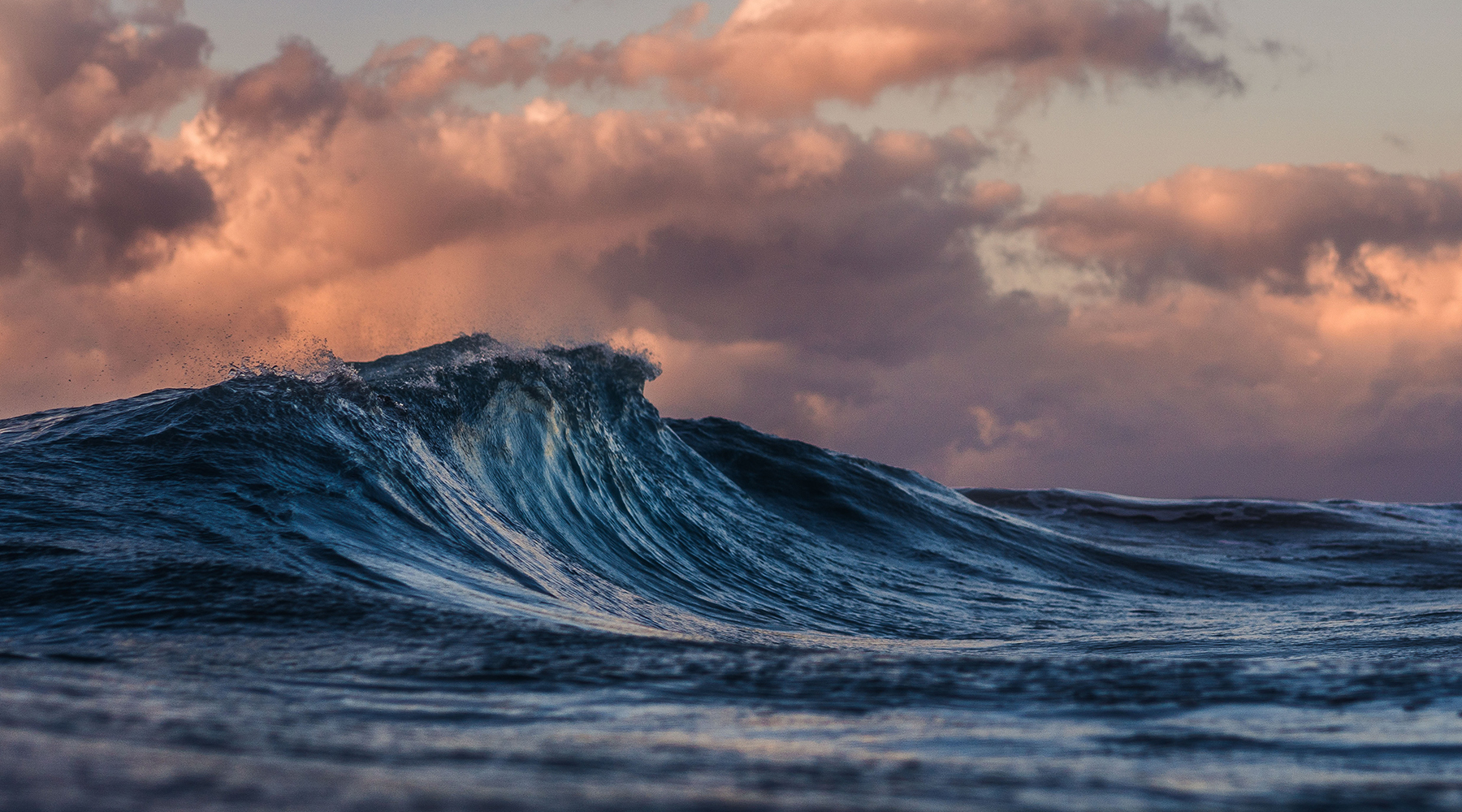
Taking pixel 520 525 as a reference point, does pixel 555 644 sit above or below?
below

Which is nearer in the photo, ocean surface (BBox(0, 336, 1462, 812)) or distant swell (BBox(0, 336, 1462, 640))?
ocean surface (BBox(0, 336, 1462, 812))

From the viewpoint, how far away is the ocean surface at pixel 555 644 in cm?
211

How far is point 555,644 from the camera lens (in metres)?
3.94

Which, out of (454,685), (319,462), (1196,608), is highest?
(319,462)

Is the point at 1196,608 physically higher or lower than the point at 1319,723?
lower

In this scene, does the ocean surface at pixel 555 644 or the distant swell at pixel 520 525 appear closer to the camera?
the ocean surface at pixel 555 644

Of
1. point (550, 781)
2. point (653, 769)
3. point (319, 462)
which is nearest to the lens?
point (550, 781)

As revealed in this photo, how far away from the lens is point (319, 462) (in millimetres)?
7973

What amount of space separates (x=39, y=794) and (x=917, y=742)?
176 cm

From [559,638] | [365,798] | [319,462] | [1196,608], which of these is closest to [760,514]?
[1196,608]

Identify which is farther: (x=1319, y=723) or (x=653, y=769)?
(x=1319, y=723)

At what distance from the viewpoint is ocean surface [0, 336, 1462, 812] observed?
2107mm

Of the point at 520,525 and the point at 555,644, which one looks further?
the point at 520,525

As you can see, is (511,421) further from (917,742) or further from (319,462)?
(917,742)
